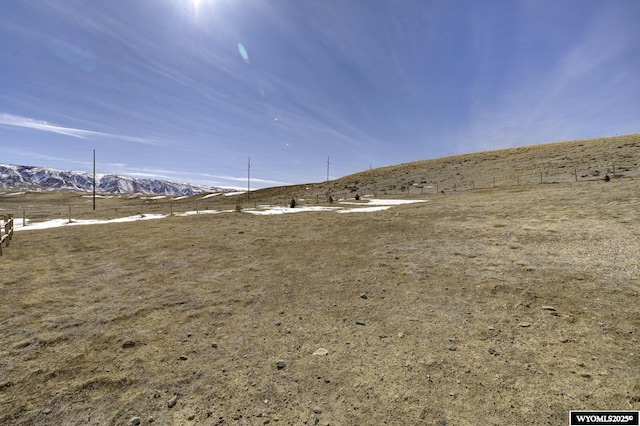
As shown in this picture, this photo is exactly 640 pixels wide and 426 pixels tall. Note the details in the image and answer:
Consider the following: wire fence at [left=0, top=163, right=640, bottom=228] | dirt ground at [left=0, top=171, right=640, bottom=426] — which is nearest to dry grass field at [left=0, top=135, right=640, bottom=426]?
dirt ground at [left=0, top=171, right=640, bottom=426]

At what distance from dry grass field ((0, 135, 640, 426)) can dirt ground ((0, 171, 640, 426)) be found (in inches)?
1.2

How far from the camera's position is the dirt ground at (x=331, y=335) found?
11.3 ft

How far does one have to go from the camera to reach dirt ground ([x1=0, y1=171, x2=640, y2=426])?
11.3 ft

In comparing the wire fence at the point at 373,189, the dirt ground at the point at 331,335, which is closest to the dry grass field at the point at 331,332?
the dirt ground at the point at 331,335

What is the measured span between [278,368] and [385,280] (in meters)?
4.55

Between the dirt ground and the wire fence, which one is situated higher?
the wire fence

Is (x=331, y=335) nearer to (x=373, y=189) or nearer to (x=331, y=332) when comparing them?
(x=331, y=332)

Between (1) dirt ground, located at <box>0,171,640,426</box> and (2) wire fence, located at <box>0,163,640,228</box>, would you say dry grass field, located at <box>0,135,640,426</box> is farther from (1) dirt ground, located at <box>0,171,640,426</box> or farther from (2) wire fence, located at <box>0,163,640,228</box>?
(2) wire fence, located at <box>0,163,640,228</box>

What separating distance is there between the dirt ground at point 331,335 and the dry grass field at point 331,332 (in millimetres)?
31

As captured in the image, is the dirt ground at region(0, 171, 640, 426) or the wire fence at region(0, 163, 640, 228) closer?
the dirt ground at region(0, 171, 640, 426)

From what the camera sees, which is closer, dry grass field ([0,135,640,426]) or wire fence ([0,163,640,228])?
dry grass field ([0,135,640,426])

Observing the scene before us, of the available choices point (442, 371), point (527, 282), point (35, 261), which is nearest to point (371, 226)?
point (527, 282)

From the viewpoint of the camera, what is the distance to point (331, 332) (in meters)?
5.27

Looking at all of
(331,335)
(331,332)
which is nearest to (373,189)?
(331,332)
